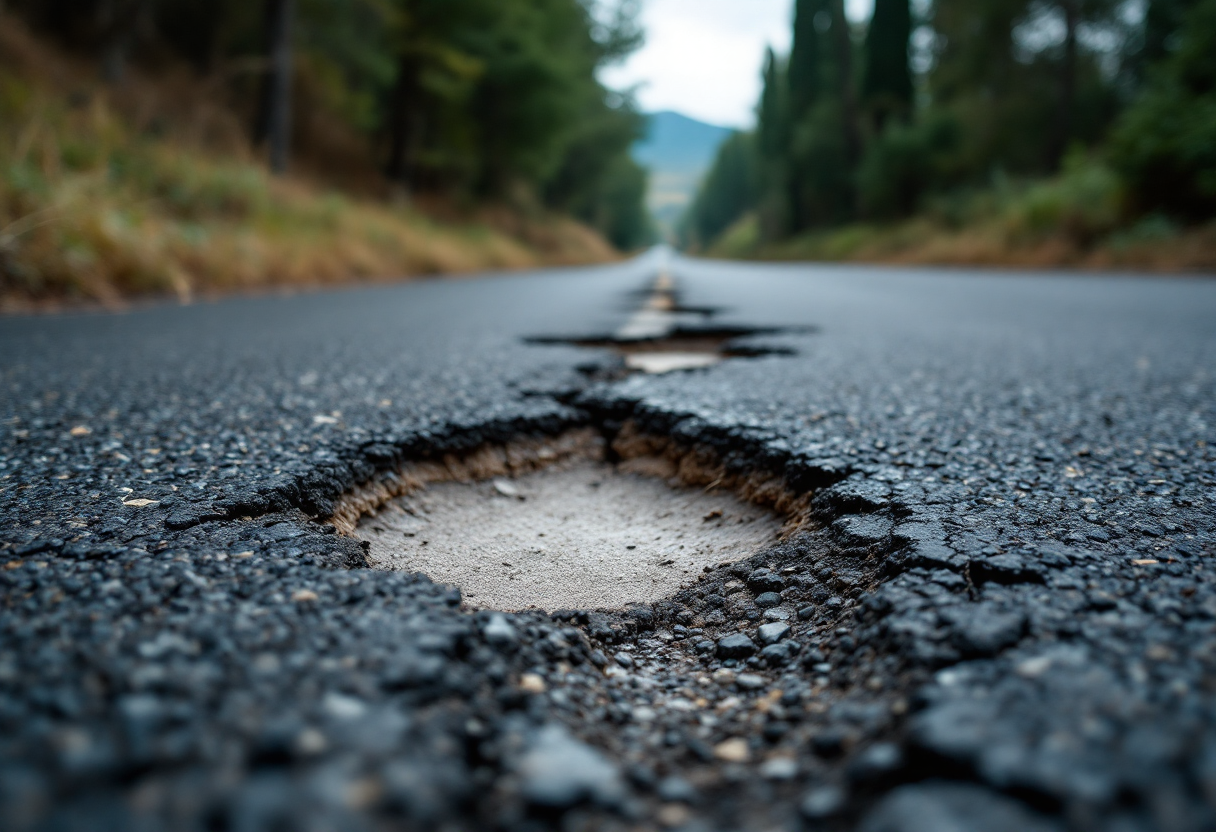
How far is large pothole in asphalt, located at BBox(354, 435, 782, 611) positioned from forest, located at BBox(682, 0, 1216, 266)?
30.4 ft

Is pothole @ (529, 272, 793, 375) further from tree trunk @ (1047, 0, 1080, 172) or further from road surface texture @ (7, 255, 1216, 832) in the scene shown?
tree trunk @ (1047, 0, 1080, 172)

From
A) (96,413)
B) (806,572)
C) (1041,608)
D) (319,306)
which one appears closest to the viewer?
(1041,608)

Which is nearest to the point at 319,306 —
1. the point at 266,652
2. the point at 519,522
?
the point at 519,522

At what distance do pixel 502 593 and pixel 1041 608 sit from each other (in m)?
0.76

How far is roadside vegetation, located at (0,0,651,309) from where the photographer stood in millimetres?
4844

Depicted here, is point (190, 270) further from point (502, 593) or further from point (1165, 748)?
point (1165, 748)

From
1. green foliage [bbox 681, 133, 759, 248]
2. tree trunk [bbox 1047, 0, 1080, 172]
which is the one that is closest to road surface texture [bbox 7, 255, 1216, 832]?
tree trunk [bbox 1047, 0, 1080, 172]

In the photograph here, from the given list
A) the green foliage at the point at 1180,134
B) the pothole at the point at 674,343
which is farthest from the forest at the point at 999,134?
the pothole at the point at 674,343

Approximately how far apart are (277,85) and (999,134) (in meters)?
20.0

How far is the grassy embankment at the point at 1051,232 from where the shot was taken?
902 cm

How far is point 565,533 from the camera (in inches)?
58.9

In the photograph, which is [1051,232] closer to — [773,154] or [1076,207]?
[1076,207]

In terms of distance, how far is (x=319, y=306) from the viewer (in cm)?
511

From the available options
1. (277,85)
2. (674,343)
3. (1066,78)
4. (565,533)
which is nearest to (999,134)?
(1066,78)
